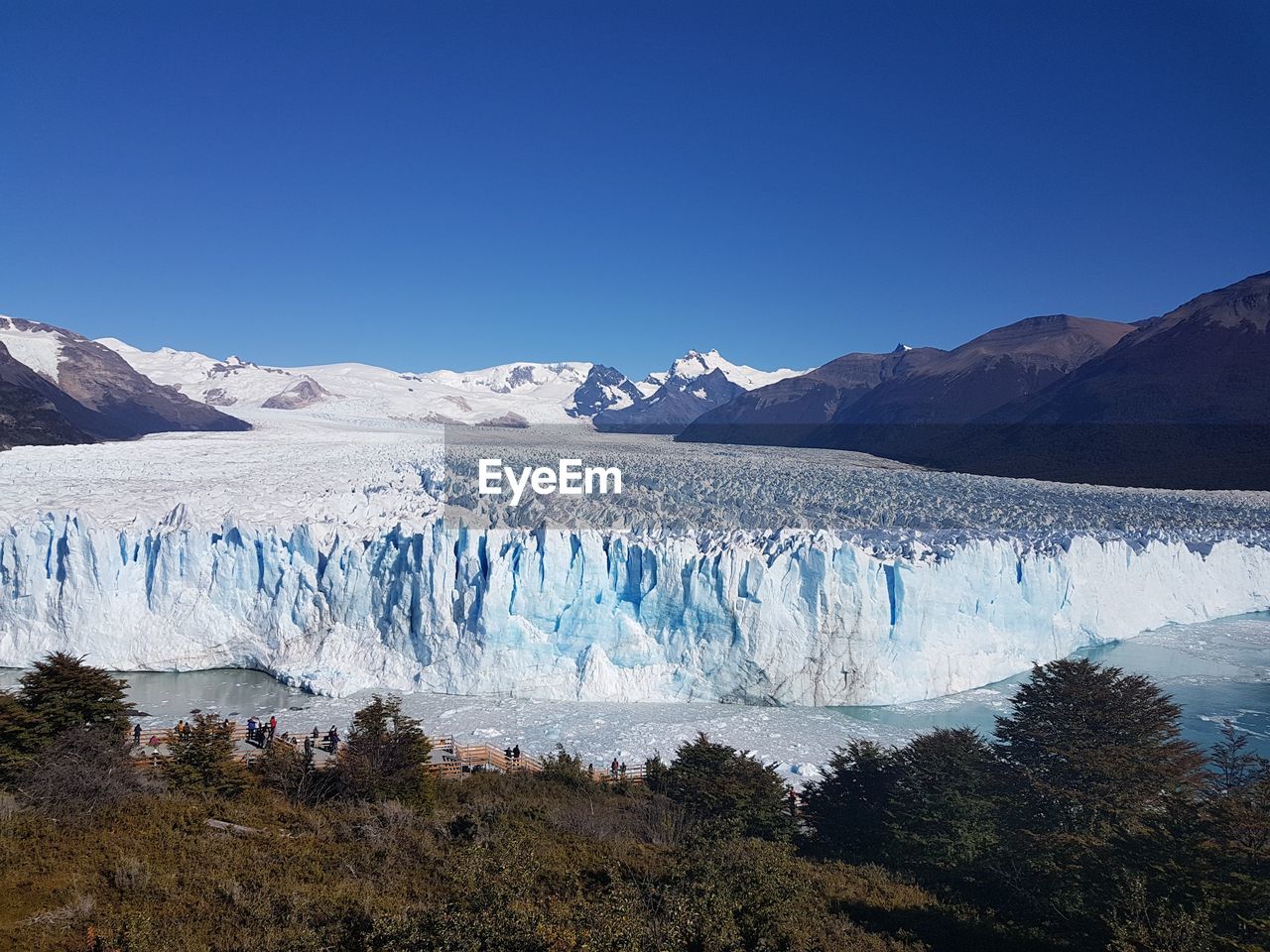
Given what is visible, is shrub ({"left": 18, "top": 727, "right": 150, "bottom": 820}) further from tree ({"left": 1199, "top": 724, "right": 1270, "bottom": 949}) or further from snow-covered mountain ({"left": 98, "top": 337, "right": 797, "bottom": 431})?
snow-covered mountain ({"left": 98, "top": 337, "right": 797, "bottom": 431})

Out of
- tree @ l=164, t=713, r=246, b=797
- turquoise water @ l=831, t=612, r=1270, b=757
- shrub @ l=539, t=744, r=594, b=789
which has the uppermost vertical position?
tree @ l=164, t=713, r=246, b=797

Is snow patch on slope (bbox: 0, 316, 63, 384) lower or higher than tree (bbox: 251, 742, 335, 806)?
higher

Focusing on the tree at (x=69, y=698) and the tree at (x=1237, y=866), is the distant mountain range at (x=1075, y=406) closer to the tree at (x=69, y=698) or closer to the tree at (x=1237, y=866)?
the tree at (x=1237, y=866)

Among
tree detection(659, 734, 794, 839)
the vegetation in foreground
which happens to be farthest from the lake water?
the vegetation in foreground

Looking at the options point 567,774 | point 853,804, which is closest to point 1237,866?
point 853,804

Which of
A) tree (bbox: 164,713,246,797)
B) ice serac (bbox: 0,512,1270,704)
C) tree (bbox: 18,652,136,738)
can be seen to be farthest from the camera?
ice serac (bbox: 0,512,1270,704)

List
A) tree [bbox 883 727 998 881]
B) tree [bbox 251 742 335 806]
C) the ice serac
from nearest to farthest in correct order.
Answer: tree [bbox 883 727 998 881], tree [bbox 251 742 335 806], the ice serac

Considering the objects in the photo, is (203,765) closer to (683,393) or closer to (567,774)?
(567,774)

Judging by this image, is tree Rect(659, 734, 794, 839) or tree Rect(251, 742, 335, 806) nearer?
tree Rect(251, 742, 335, 806)
